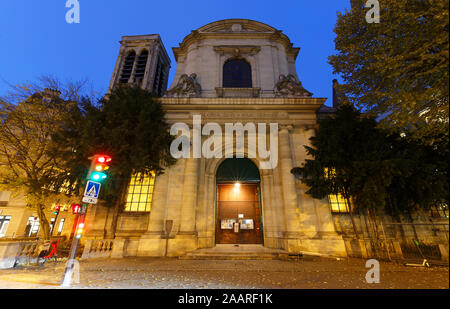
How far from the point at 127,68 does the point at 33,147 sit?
17.0 metres

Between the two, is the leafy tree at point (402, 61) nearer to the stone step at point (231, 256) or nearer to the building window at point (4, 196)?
the stone step at point (231, 256)

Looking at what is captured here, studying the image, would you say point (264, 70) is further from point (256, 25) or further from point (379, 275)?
point (379, 275)

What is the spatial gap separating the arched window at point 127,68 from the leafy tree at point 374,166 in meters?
23.9

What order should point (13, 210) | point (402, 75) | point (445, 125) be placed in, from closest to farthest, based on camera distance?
point (445, 125) < point (402, 75) < point (13, 210)

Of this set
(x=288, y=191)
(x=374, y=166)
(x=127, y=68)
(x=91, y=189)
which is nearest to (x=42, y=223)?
(x=91, y=189)

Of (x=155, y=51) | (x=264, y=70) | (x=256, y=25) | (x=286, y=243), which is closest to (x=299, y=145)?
(x=286, y=243)

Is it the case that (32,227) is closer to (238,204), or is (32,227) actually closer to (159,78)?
(159,78)

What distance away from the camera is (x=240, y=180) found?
1474 centimetres

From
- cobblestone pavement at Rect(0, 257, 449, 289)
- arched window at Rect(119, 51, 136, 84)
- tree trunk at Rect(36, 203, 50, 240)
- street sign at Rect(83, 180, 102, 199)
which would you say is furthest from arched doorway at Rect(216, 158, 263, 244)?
arched window at Rect(119, 51, 136, 84)

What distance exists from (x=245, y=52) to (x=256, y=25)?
3.76m

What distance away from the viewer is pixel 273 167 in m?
14.4

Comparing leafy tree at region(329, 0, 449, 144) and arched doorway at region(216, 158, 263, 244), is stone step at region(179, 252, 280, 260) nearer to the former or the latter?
arched doorway at region(216, 158, 263, 244)

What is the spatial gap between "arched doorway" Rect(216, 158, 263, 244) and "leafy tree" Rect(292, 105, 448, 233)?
3.98 metres

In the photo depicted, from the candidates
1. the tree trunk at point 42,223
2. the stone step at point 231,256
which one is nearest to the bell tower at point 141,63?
the tree trunk at point 42,223
